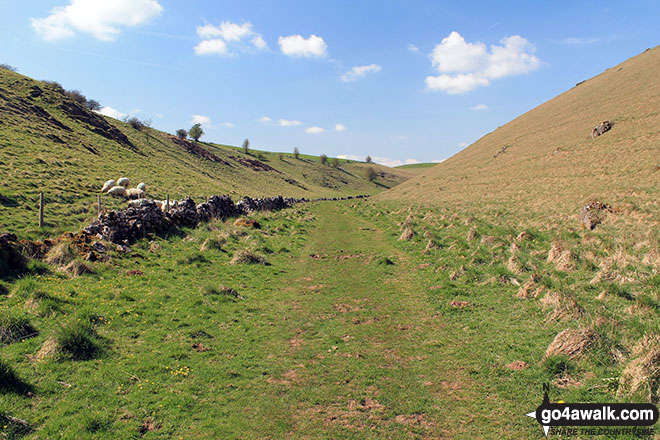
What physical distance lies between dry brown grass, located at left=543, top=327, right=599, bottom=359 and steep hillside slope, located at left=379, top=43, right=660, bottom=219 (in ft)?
63.5

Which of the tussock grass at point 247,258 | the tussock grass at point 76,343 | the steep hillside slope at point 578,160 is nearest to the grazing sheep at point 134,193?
the tussock grass at point 247,258

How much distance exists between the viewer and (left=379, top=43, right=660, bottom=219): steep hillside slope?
2834 cm

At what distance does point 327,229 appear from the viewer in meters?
31.1

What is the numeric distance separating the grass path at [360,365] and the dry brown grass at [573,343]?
7.08 feet

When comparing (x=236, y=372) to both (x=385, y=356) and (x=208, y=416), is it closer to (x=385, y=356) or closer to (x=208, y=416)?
(x=208, y=416)

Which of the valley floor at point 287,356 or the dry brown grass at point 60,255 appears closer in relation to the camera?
the valley floor at point 287,356

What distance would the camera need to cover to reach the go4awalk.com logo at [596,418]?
5.22 meters

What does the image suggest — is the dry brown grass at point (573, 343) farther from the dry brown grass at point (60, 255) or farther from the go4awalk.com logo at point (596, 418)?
the dry brown grass at point (60, 255)

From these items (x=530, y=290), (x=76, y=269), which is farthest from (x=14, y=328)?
(x=530, y=290)

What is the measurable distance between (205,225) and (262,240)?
168 inches

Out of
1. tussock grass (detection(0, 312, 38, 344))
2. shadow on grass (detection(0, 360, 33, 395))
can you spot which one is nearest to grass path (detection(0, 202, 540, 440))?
shadow on grass (detection(0, 360, 33, 395))

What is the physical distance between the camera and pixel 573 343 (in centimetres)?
719

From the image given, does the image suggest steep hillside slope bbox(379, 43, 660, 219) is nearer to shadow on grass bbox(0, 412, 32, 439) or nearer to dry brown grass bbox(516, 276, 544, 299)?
dry brown grass bbox(516, 276, 544, 299)

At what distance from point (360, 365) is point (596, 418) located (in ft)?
14.6
